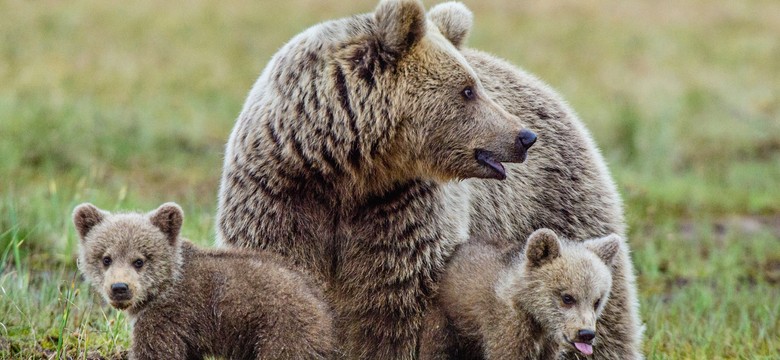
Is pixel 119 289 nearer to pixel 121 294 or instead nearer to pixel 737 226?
pixel 121 294

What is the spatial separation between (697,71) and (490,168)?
531 inches

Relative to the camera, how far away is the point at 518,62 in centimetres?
1817

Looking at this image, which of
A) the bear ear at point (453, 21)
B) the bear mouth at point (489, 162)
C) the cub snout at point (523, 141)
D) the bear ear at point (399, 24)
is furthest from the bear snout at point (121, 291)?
the bear ear at point (453, 21)

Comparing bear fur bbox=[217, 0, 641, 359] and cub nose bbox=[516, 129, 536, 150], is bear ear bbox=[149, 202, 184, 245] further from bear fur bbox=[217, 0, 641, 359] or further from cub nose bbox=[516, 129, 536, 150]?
cub nose bbox=[516, 129, 536, 150]

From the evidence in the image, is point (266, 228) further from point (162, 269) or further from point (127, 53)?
point (127, 53)

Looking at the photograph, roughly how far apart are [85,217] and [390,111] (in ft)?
4.91

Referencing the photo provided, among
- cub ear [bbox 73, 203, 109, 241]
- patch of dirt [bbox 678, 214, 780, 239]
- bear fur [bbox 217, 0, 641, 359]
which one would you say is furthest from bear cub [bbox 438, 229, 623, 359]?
patch of dirt [bbox 678, 214, 780, 239]

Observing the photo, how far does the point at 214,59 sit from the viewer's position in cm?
1762

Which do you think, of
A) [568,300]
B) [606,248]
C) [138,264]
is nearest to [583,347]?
[568,300]

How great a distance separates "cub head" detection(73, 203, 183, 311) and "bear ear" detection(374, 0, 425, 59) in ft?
4.18

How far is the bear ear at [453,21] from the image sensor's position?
6.19 metres

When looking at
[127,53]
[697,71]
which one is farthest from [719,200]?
[127,53]

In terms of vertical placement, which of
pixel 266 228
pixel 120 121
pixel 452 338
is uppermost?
pixel 266 228

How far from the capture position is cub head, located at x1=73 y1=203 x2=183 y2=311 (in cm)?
509
